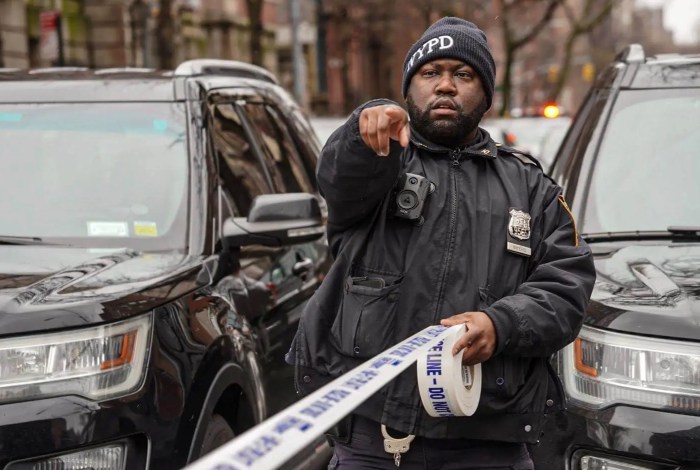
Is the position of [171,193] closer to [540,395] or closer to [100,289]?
[100,289]

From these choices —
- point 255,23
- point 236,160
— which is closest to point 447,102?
point 236,160

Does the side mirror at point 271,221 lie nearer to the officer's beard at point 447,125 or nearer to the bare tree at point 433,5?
the officer's beard at point 447,125

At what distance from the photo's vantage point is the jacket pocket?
9.35 ft

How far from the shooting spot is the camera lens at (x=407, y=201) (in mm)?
2863

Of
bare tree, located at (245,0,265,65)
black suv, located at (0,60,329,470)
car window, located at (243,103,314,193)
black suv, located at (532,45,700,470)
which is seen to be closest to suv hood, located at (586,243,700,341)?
black suv, located at (532,45,700,470)

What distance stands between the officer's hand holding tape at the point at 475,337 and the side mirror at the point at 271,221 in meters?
1.79

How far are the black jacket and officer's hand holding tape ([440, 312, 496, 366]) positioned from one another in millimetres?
24

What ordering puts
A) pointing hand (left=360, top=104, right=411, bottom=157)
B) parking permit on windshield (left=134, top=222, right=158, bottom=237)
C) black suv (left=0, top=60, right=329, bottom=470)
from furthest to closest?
1. parking permit on windshield (left=134, top=222, right=158, bottom=237)
2. black suv (left=0, top=60, right=329, bottom=470)
3. pointing hand (left=360, top=104, right=411, bottom=157)

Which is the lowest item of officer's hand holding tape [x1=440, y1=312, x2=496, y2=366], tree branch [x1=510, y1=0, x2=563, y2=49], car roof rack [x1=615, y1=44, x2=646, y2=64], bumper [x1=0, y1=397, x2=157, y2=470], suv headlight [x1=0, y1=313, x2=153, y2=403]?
bumper [x1=0, y1=397, x2=157, y2=470]

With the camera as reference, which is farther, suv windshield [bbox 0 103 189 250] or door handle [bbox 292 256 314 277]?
door handle [bbox 292 256 314 277]

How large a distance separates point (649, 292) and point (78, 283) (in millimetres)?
1778

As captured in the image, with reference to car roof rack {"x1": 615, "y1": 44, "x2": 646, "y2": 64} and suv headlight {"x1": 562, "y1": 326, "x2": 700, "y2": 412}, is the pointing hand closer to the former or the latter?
suv headlight {"x1": 562, "y1": 326, "x2": 700, "y2": 412}

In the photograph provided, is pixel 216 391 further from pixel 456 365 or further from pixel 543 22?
pixel 543 22

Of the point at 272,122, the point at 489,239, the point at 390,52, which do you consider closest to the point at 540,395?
the point at 489,239
